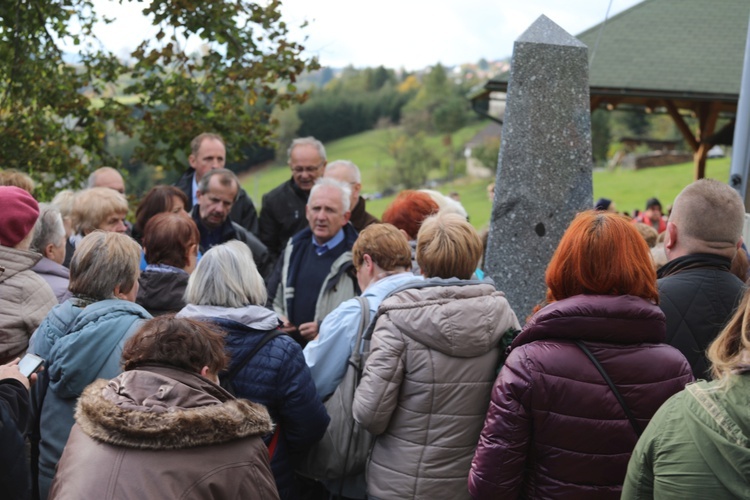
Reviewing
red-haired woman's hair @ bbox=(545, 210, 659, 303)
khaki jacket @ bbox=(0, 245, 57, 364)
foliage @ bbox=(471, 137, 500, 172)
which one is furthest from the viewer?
foliage @ bbox=(471, 137, 500, 172)

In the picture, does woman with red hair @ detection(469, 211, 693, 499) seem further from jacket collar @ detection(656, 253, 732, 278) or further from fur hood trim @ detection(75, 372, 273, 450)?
fur hood trim @ detection(75, 372, 273, 450)

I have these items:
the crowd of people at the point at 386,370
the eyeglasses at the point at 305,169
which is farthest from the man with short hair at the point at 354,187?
the crowd of people at the point at 386,370

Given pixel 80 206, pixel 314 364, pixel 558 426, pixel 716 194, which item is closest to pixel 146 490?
pixel 558 426

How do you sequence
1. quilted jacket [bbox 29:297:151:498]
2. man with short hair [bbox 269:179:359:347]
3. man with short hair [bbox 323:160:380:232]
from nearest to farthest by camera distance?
quilted jacket [bbox 29:297:151:498]
man with short hair [bbox 269:179:359:347]
man with short hair [bbox 323:160:380:232]

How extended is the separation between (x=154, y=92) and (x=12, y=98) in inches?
48.9

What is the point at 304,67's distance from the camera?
7.78 metres

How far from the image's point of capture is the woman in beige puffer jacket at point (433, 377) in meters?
3.32

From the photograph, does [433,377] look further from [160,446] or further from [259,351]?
[160,446]

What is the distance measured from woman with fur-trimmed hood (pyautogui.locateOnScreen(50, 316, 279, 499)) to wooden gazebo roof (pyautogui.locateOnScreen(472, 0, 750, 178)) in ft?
37.2

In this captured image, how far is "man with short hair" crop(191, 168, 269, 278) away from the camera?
5.84 meters

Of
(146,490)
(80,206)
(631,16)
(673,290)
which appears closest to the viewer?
(146,490)

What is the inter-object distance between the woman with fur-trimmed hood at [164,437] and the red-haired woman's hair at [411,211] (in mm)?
2694

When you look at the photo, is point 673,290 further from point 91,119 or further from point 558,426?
point 91,119

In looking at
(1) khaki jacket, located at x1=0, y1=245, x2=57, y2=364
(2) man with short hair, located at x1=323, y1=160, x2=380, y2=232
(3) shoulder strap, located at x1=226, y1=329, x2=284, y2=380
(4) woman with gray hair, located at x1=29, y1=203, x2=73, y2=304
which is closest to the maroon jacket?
Result: (3) shoulder strap, located at x1=226, y1=329, x2=284, y2=380
